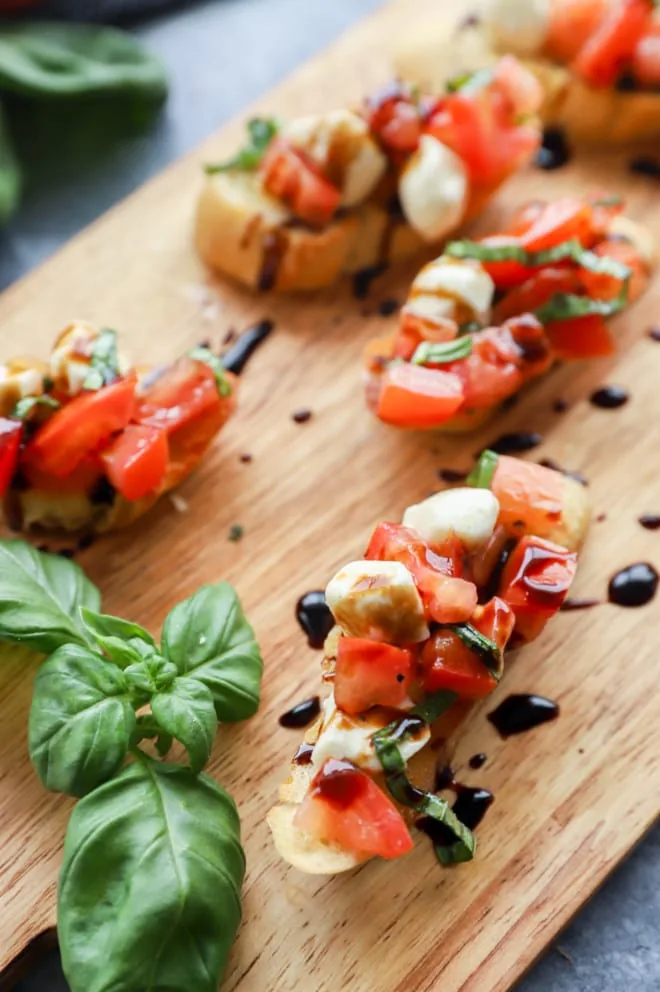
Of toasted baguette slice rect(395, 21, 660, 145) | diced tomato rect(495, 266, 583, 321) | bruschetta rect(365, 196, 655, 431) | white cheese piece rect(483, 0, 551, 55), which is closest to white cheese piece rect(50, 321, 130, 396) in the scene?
bruschetta rect(365, 196, 655, 431)

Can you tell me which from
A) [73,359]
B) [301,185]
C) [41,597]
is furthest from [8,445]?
[301,185]

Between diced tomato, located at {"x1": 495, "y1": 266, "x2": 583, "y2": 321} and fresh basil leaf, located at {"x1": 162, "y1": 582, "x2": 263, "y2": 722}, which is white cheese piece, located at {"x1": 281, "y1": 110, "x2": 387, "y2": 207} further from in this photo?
fresh basil leaf, located at {"x1": 162, "y1": 582, "x2": 263, "y2": 722}

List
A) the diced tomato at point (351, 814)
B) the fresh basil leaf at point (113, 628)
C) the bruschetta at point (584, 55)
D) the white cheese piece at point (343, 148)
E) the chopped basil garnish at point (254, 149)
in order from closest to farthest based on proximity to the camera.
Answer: the diced tomato at point (351, 814)
the fresh basil leaf at point (113, 628)
the white cheese piece at point (343, 148)
the chopped basil garnish at point (254, 149)
the bruschetta at point (584, 55)

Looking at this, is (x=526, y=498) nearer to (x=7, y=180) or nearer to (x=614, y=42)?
(x=614, y=42)

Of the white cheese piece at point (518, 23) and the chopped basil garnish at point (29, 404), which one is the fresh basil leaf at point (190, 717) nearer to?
the chopped basil garnish at point (29, 404)

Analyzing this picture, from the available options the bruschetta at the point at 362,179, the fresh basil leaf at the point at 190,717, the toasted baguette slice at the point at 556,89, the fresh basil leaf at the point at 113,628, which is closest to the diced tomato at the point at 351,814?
the fresh basil leaf at the point at 190,717
